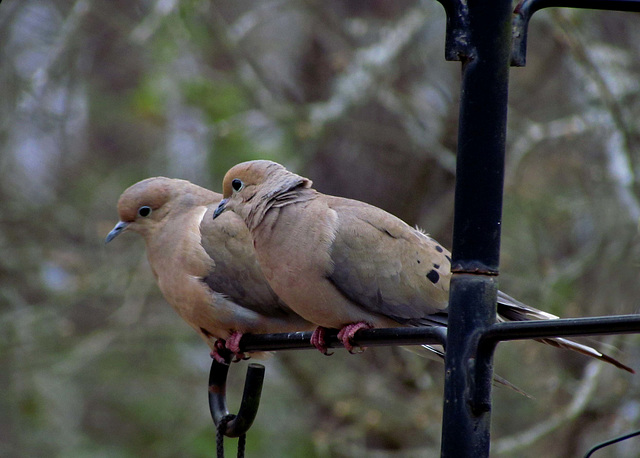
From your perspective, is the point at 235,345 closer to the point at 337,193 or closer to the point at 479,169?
the point at 479,169

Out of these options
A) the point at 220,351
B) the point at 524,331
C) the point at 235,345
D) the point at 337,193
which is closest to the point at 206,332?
the point at 220,351

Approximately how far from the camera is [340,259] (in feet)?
9.77

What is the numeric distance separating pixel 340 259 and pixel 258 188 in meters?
0.44

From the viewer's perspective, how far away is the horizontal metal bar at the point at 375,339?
1634 mm

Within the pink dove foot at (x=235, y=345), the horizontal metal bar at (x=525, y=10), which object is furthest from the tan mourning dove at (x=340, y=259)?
the horizontal metal bar at (x=525, y=10)

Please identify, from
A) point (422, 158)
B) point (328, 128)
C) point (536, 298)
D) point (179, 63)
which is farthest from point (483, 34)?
point (179, 63)

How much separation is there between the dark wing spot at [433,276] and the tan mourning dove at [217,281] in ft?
2.73

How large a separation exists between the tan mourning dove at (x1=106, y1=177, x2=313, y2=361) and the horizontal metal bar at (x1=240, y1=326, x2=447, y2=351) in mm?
1036

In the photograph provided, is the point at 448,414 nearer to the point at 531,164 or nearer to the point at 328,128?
the point at 328,128

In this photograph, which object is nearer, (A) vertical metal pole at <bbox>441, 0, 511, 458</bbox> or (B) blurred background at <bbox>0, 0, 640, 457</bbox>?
(A) vertical metal pole at <bbox>441, 0, 511, 458</bbox>

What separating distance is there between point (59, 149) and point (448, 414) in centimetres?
808

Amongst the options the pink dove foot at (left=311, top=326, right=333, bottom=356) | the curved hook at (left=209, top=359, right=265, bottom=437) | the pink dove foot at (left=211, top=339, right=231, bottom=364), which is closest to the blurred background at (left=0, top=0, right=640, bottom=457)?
the pink dove foot at (left=211, top=339, right=231, bottom=364)

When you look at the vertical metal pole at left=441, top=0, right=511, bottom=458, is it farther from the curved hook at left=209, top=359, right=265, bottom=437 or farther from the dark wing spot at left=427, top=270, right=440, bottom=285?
the dark wing spot at left=427, top=270, right=440, bottom=285

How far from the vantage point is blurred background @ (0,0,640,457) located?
17.7 ft
